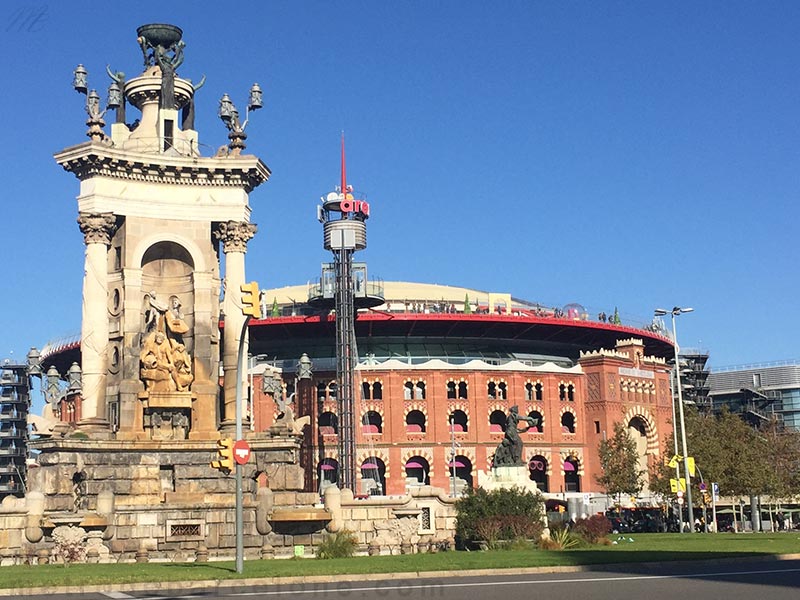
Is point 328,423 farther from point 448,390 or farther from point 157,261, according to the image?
point 157,261

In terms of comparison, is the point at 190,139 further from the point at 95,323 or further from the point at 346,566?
the point at 346,566

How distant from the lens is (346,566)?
1293 inches

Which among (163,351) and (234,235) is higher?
(234,235)

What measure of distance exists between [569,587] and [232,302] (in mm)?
27780

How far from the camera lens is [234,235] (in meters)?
50.8

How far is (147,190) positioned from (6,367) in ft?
312

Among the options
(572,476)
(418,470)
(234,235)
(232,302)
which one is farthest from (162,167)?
(572,476)

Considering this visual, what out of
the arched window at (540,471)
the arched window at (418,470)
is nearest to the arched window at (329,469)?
the arched window at (418,470)

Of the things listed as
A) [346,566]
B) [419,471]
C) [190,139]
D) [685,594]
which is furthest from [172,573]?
[419,471]

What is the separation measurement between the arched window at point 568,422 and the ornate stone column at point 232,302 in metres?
62.8

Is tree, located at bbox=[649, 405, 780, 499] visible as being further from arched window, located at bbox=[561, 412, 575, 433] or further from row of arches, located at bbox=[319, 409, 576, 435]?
row of arches, located at bbox=[319, 409, 576, 435]

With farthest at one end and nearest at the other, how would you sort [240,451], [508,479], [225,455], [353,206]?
1. [353,206]
2. [508,479]
3. [240,451]
4. [225,455]

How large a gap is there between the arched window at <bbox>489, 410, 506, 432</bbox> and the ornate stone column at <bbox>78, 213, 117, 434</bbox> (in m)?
61.9

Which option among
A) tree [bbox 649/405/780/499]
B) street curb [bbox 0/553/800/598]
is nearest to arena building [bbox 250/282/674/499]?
tree [bbox 649/405/780/499]
